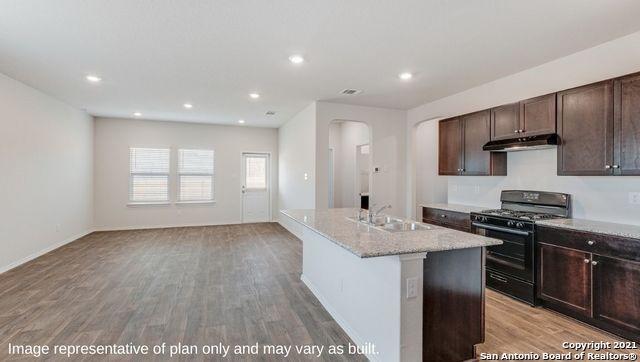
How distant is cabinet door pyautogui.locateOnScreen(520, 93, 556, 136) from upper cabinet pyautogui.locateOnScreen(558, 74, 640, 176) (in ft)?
0.25

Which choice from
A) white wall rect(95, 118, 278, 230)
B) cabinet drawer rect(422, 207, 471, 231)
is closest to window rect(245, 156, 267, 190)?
white wall rect(95, 118, 278, 230)

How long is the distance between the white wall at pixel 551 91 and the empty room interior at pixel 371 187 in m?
0.02

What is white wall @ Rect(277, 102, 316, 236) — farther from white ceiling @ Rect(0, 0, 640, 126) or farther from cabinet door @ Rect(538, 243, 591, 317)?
cabinet door @ Rect(538, 243, 591, 317)

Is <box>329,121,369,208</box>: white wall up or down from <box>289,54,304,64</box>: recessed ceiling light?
down

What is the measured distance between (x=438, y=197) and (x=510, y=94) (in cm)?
296

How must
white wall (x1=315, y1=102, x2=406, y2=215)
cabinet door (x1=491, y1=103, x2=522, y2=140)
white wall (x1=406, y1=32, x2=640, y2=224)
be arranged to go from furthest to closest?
white wall (x1=315, y1=102, x2=406, y2=215)
cabinet door (x1=491, y1=103, x2=522, y2=140)
white wall (x1=406, y1=32, x2=640, y2=224)

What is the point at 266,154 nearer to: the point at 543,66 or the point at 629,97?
the point at 543,66

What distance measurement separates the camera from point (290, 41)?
117 inches

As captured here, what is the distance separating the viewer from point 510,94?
12.9 feet

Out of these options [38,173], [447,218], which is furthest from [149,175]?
[447,218]

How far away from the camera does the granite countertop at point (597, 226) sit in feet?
8.07

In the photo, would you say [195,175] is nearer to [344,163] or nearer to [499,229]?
[344,163]

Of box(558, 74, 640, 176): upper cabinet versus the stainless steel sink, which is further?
the stainless steel sink

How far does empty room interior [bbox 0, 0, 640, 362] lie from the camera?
7.51 ft
